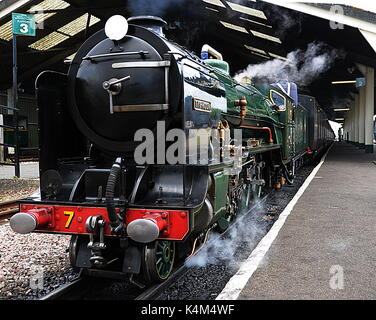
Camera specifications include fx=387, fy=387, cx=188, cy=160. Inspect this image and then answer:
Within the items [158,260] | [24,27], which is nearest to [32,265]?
[158,260]

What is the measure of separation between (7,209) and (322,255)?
5.33m

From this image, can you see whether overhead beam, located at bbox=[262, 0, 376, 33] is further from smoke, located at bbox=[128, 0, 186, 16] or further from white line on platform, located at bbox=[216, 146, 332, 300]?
white line on platform, located at bbox=[216, 146, 332, 300]

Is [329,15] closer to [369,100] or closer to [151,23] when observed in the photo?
[369,100]

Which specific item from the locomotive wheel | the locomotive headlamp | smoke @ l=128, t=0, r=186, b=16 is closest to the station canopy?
smoke @ l=128, t=0, r=186, b=16

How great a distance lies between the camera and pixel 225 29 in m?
18.3

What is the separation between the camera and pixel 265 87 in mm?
9164

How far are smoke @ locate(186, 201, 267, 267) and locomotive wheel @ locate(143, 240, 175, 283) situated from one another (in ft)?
1.35

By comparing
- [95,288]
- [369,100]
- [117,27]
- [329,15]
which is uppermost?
[329,15]

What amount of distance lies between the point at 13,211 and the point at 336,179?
28.2ft

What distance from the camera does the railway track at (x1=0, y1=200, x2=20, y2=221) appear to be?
20.6ft

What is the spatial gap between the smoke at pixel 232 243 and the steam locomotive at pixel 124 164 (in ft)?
0.92
